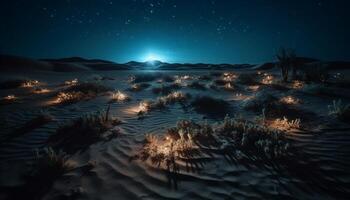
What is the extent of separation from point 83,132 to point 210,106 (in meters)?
4.79

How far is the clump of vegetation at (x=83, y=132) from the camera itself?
17.3ft

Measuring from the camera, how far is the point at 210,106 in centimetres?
869

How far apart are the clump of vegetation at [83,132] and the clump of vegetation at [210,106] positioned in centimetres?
315

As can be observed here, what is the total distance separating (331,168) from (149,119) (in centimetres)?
497

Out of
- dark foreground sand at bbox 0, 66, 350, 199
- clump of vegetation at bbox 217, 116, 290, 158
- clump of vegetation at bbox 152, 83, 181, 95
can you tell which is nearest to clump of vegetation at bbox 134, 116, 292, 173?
clump of vegetation at bbox 217, 116, 290, 158

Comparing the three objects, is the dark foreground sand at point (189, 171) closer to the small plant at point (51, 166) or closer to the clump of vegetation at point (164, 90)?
the small plant at point (51, 166)

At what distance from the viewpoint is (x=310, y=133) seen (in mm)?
5340

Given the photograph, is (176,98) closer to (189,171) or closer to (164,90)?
(164,90)

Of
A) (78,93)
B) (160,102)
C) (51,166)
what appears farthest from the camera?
(78,93)

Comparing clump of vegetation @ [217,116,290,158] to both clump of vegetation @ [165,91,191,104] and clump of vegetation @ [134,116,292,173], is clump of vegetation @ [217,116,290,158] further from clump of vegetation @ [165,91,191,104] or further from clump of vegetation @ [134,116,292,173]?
clump of vegetation @ [165,91,191,104]

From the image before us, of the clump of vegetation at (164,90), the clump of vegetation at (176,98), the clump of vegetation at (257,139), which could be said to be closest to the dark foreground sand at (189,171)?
the clump of vegetation at (257,139)

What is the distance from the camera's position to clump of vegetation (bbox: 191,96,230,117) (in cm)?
789

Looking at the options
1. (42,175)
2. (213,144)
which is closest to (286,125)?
(213,144)

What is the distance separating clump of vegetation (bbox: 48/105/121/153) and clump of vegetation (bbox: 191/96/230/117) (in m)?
3.15
